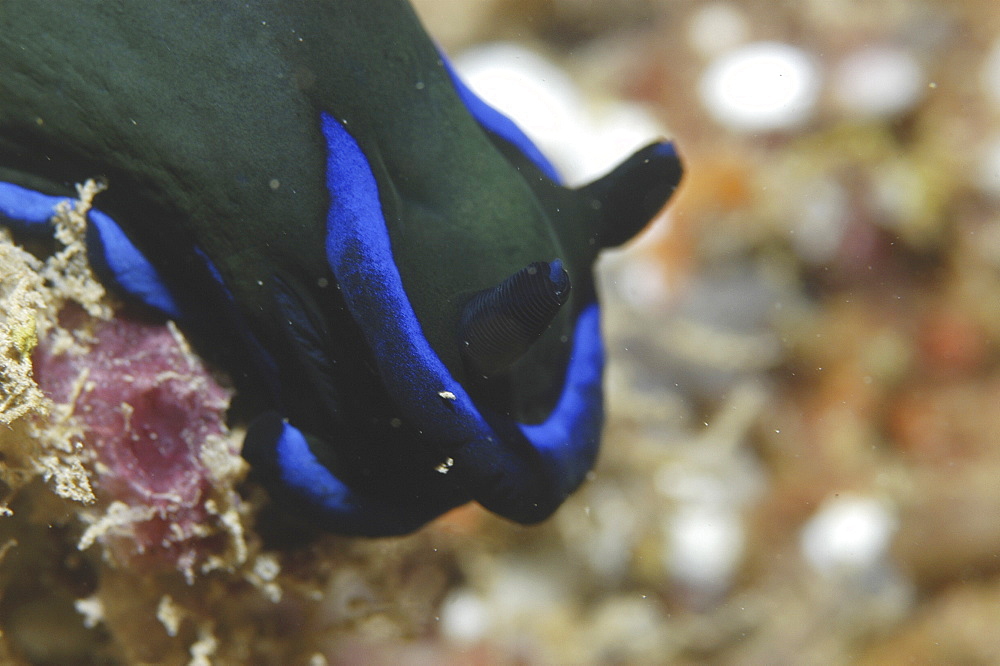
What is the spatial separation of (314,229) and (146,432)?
22.3 inches

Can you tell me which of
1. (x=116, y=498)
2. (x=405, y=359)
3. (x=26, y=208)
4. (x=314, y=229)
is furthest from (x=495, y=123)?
(x=116, y=498)

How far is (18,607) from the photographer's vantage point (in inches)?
74.5

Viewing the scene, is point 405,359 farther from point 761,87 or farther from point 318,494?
point 761,87

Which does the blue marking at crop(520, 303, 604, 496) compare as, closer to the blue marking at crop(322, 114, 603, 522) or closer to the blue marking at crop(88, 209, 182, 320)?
the blue marking at crop(322, 114, 603, 522)

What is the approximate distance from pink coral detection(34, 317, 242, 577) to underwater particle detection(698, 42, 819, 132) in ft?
13.2

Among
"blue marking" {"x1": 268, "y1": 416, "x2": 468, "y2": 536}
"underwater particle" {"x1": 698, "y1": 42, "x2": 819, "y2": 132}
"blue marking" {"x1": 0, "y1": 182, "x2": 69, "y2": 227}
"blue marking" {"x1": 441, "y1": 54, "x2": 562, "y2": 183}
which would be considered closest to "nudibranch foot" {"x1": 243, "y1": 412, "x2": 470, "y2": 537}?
"blue marking" {"x1": 268, "y1": 416, "x2": 468, "y2": 536}

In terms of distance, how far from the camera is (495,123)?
2049mm

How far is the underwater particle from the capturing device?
4.84 m

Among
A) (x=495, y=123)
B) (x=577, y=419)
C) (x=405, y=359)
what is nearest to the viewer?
(x=405, y=359)

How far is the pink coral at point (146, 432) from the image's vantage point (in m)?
1.64

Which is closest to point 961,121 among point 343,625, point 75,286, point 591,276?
point 591,276

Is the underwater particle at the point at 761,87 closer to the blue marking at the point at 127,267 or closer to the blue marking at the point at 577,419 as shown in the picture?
the blue marking at the point at 577,419

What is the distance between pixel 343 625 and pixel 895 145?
414 centimetres

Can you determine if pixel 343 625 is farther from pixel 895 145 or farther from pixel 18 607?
pixel 895 145
